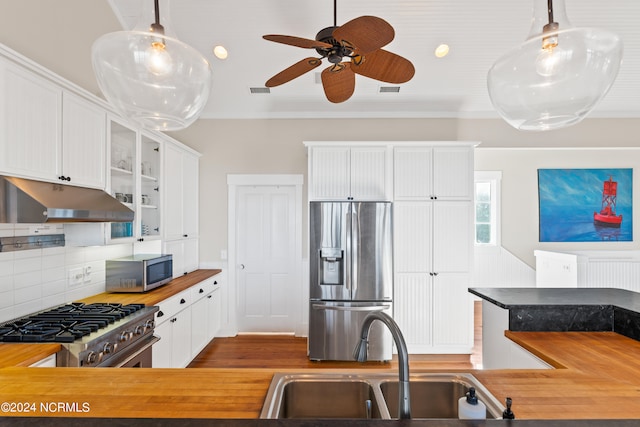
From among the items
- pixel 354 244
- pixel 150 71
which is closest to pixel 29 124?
pixel 150 71

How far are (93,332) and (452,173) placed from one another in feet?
11.4

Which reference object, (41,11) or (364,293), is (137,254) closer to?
(41,11)

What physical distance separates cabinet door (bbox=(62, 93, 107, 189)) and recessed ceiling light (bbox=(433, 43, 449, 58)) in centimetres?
313

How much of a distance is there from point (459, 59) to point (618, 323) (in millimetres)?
2848

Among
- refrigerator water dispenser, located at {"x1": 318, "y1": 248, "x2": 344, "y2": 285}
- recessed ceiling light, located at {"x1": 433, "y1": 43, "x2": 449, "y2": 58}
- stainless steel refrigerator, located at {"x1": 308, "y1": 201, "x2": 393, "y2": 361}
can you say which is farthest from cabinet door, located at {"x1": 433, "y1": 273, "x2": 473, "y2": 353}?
recessed ceiling light, located at {"x1": 433, "y1": 43, "x2": 449, "y2": 58}

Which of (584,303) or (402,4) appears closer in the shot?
(584,303)

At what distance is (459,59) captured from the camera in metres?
3.54

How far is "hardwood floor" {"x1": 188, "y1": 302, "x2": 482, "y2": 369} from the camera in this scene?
340cm

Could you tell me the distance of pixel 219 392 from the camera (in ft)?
3.69

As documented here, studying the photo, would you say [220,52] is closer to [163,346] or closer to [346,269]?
[346,269]

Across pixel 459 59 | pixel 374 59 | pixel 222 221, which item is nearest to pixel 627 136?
pixel 459 59

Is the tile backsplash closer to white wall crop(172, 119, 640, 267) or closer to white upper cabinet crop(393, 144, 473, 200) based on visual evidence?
white wall crop(172, 119, 640, 267)

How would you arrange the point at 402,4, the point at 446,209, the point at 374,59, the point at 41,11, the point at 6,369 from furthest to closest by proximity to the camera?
the point at 446,209 < the point at 402,4 < the point at 41,11 < the point at 374,59 < the point at 6,369

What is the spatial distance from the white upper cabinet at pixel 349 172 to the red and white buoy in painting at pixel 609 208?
3.92 m
